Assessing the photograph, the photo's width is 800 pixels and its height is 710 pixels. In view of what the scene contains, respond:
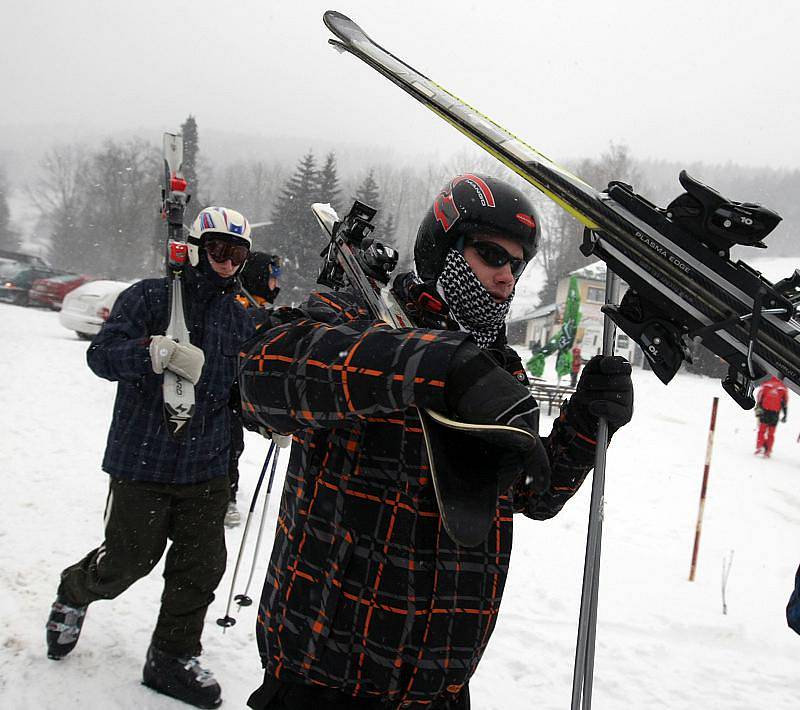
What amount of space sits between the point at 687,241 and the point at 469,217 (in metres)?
0.58

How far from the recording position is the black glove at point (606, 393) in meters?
1.77

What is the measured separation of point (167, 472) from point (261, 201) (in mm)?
88847

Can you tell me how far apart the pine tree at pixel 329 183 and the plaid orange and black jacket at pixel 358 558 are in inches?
1521

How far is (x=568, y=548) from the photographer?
6.35 meters

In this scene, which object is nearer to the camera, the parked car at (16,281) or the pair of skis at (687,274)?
the pair of skis at (687,274)

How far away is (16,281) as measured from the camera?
2292cm

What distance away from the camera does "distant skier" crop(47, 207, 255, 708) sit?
2.93 meters

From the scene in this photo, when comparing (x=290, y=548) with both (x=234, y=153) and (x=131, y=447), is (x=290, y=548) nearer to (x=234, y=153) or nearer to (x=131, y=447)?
(x=131, y=447)

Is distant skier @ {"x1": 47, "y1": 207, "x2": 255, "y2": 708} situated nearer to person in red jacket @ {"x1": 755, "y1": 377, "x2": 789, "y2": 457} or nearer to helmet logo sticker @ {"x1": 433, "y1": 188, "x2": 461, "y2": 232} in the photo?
helmet logo sticker @ {"x1": 433, "y1": 188, "x2": 461, "y2": 232}

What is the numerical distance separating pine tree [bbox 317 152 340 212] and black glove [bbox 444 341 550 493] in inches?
1533

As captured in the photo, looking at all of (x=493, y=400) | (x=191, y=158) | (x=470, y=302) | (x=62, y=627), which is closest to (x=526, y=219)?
(x=470, y=302)

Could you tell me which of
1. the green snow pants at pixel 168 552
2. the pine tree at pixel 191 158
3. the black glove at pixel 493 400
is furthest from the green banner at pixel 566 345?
the pine tree at pixel 191 158

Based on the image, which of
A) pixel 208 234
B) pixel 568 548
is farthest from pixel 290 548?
pixel 568 548

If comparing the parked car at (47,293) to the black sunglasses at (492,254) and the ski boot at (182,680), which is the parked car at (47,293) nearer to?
the ski boot at (182,680)
